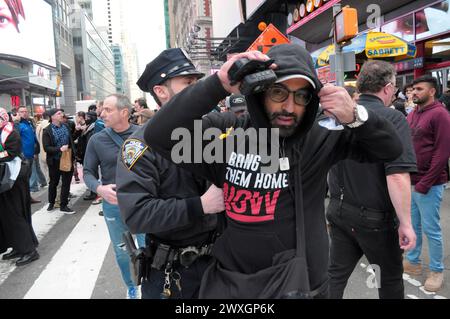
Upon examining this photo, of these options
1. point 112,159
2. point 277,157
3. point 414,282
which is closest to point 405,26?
point 414,282

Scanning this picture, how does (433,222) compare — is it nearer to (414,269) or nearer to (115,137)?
(414,269)

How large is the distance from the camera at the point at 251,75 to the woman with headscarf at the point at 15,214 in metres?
4.39

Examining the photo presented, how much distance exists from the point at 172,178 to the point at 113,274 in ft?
9.76

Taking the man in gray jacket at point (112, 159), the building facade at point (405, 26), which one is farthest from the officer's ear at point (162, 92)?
the building facade at point (405, 26)

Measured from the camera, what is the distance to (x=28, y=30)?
156 feet

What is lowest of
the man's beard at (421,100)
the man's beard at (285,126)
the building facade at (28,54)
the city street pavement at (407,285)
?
the city street pavement at (407,285)

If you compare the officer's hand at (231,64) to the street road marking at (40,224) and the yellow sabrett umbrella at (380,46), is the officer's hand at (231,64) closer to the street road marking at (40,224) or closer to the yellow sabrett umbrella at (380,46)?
the street road marking at (40,224)

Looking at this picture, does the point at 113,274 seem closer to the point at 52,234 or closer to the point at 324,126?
the point at 52,234

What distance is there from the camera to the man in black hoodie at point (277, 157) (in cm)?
142

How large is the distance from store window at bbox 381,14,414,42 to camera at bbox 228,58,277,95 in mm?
11444

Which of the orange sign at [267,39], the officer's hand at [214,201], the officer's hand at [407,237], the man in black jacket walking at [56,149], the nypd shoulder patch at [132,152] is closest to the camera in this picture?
the officer's hand at [214,201]

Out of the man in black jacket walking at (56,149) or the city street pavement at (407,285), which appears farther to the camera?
the man in black jacket walking at (56,149)
